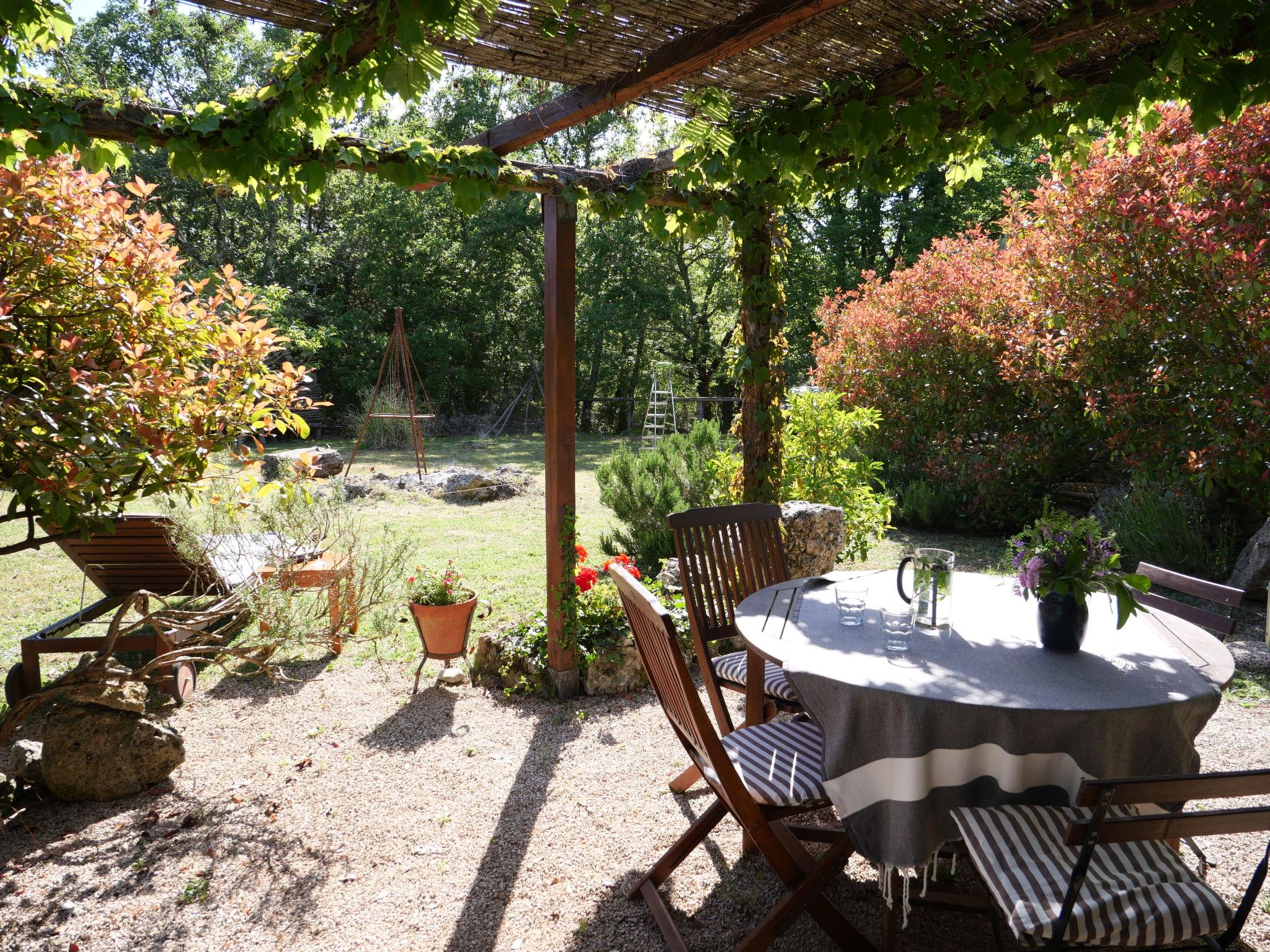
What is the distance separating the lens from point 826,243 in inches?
808

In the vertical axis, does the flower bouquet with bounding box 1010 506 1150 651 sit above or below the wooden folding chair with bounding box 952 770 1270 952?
above

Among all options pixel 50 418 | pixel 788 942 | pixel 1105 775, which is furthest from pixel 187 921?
pixel 1105 775

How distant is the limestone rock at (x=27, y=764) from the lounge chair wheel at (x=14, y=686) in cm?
54

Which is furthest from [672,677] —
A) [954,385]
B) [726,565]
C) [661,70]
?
[954,385]

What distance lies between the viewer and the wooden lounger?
3.94 m

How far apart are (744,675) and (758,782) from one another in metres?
0.87

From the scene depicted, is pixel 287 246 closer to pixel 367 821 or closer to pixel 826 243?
pixel 826 243

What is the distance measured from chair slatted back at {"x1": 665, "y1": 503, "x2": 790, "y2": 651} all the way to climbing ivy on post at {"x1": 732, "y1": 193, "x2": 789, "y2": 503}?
3.23 feet

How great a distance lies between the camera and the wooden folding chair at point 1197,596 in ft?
8.98

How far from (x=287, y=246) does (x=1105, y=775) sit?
66.1ft

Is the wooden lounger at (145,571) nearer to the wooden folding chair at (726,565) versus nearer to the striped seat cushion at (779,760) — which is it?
the wooden folding chair at (726,565)

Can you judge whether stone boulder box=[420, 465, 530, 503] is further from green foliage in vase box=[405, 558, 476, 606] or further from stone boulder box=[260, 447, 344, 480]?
green foliage in vase box=[405, 558, 476, 606]

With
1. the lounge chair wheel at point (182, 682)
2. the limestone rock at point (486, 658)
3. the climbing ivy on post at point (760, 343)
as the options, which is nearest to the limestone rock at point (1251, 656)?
the climbing ivy on post at point (760, 343)

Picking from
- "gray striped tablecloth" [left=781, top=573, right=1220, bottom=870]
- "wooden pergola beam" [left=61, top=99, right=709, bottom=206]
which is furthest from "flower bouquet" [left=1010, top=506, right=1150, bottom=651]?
"wooden pergola beam" [left=61, top=99, right=709, bottom=206]
